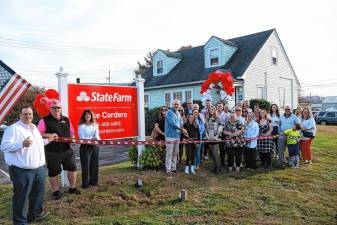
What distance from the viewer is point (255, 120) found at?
9.56 meters

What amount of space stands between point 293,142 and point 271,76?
1734 centimetres

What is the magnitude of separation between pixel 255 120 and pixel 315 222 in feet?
13.4

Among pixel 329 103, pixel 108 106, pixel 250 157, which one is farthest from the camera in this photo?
pixel 329 103

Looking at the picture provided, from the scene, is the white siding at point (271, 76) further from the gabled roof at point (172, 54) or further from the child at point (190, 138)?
the child at point (190, 138)

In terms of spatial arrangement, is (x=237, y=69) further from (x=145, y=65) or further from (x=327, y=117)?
(x=145, y=65)

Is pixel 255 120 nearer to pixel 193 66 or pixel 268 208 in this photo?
pixel 268 208

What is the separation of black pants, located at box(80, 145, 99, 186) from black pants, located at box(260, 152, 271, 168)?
15.2ft

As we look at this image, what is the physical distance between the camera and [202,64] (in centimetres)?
2642

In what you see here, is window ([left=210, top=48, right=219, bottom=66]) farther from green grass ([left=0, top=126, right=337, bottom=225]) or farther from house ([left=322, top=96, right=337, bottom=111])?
house ([left=322, top=96, right=337, bottom=111])

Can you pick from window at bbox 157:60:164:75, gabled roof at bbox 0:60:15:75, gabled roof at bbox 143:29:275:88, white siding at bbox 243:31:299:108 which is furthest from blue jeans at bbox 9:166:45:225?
window at bbox 157:60:164:75

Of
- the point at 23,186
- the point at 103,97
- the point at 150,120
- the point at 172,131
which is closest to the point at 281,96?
the point at 150,120

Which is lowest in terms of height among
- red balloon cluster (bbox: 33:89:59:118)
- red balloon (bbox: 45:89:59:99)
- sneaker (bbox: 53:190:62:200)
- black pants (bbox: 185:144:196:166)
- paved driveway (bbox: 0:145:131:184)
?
paved driveway (bbox: 0:145:131:184)

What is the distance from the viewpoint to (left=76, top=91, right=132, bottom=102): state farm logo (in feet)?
24.6

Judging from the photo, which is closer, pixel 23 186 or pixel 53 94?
pixel 23 186
